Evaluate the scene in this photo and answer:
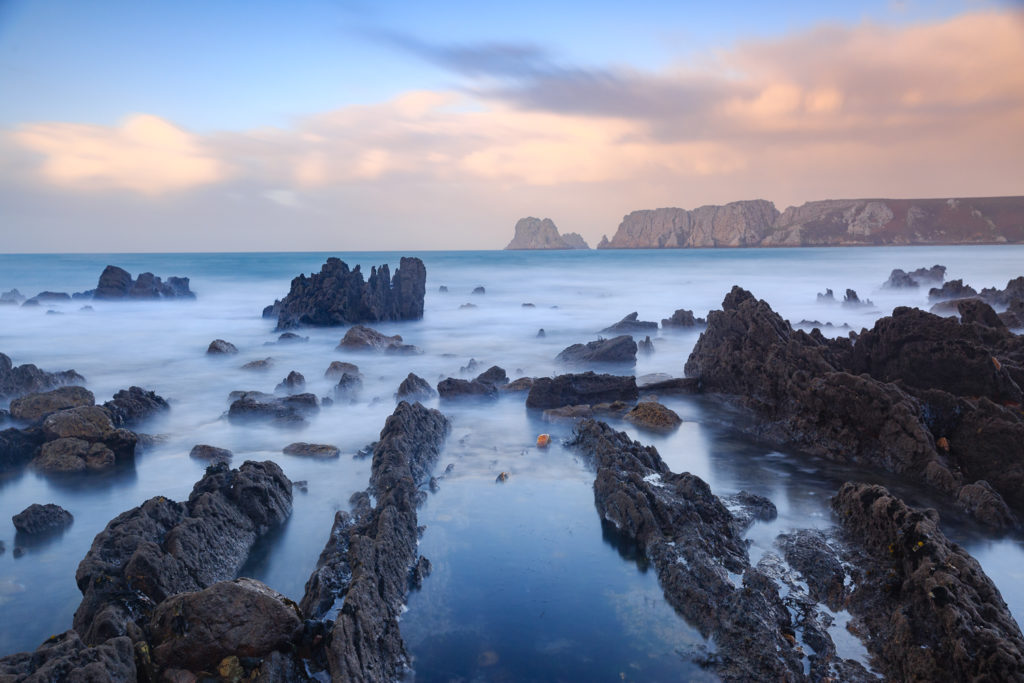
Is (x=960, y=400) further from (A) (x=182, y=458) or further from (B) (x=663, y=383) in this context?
(A) (x=182, y=458)

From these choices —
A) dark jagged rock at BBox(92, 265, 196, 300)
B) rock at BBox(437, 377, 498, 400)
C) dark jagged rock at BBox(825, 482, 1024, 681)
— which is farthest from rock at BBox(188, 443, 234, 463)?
dark jagged rock at BBox(92, 265, 196, 300)

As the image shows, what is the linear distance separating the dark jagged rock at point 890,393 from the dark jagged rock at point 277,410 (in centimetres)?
800

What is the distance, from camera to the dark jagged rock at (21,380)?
43.4ft

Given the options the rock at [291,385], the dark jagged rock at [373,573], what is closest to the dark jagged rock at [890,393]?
the dark jagged rock at [373,573]

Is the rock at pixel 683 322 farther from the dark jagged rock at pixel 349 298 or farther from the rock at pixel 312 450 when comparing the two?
the rock at pixel 312 450

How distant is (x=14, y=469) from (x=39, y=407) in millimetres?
2691

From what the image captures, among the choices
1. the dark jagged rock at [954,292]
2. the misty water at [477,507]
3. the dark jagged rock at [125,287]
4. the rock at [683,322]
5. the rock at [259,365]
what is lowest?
the misty water at [477,507]

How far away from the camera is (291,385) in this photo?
1472cm

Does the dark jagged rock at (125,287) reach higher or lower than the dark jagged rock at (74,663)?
higher

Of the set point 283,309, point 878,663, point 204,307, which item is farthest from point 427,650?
point 204,307

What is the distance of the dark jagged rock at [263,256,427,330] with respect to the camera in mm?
26312

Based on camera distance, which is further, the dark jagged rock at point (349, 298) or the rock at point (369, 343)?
the dark jagged rock at point (349, 298)

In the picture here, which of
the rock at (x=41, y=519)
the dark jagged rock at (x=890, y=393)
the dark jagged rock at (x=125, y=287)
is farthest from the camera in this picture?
the dark jagged rock at (x=125, y=287)

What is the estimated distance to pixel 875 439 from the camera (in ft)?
29.1
